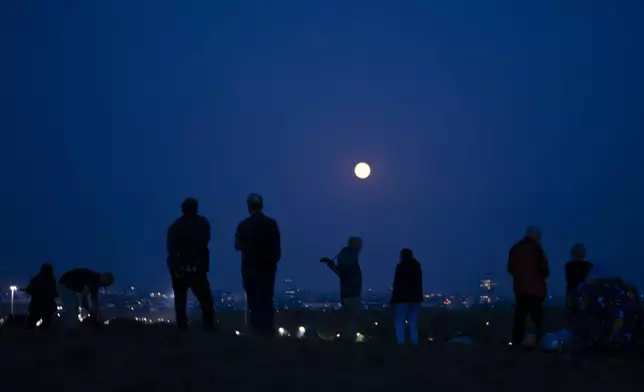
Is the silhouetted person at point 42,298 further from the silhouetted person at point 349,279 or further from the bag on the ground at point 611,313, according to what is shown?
the bag on the ground at point 611,313

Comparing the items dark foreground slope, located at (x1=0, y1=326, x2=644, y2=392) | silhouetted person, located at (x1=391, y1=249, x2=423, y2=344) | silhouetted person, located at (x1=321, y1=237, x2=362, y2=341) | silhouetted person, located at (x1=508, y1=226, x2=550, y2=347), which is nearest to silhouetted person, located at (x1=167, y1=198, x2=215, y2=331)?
dark foreground slope, located at (x1=0, y1=326, x2=644, y2=392)

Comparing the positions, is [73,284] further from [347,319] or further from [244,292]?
[347,319]

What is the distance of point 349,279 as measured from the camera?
13742 mm

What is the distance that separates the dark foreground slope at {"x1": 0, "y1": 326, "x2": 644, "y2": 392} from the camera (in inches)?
262

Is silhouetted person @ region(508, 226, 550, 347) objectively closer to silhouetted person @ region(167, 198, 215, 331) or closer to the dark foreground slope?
the dark foreground slope

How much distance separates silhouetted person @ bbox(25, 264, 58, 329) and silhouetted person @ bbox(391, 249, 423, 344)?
5.85m

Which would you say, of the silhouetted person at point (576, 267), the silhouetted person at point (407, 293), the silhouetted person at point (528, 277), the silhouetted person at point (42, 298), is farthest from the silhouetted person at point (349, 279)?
the silhouetted person at point (42, 298)

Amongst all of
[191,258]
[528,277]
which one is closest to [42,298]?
[191,258]

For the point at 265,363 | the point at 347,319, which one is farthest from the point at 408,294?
the point at 265,363

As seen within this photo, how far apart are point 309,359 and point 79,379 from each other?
2289mm

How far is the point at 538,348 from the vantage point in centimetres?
1164

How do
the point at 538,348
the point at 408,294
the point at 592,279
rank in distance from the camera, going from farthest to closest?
the point at 408,294
the point at 538,348
the point at 592,279

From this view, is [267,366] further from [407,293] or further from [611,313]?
[407,293]

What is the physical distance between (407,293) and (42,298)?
6225 millimetres
